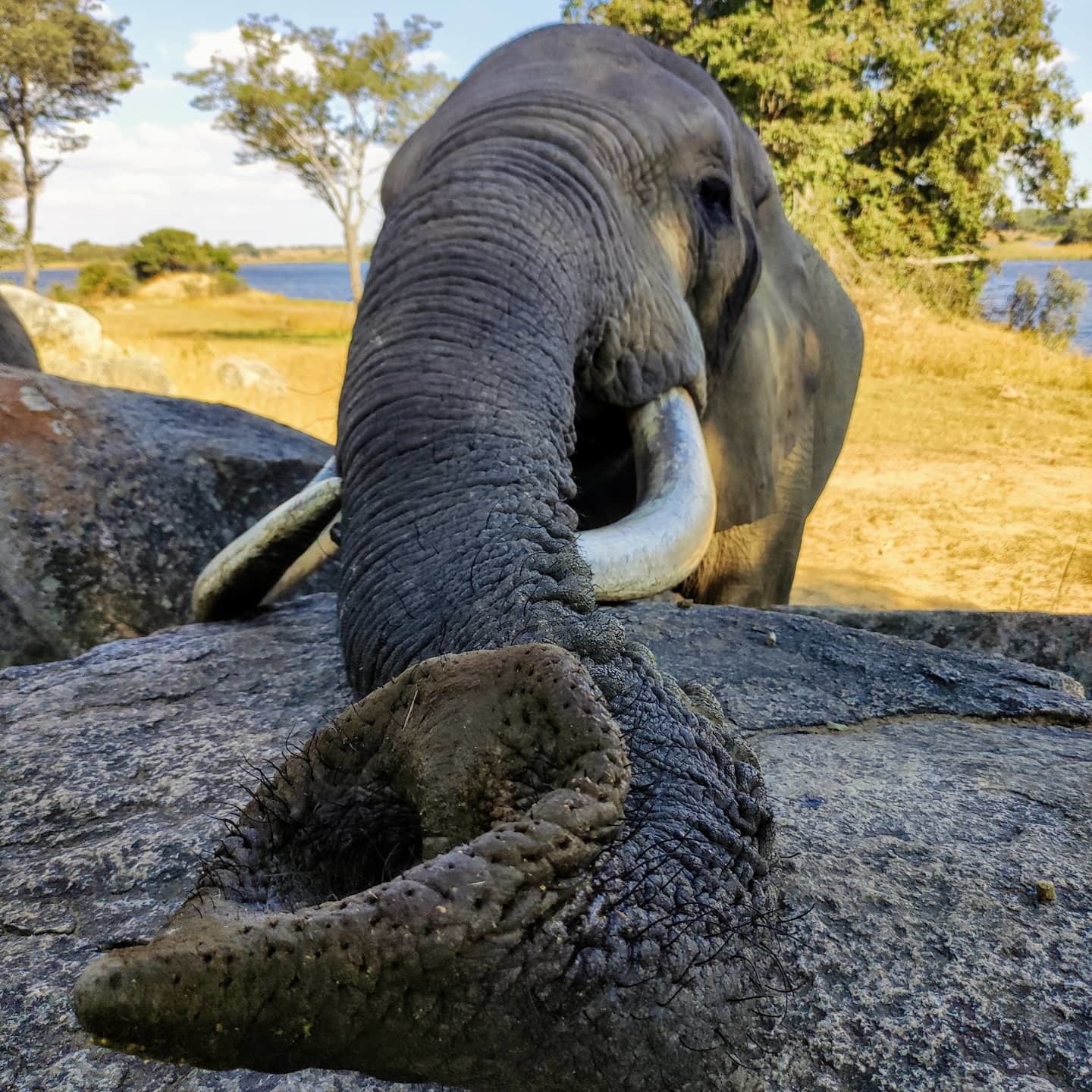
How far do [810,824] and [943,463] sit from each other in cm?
912

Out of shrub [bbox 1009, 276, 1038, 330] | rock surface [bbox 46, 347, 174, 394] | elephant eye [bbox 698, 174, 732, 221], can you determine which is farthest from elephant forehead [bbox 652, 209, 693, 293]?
shrub [bbox 1009, 276, 1038, 330]

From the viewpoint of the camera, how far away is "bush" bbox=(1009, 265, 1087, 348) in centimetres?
1889

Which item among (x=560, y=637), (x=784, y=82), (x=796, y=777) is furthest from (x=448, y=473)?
(x=784, y=82)

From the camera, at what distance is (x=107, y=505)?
3990mm

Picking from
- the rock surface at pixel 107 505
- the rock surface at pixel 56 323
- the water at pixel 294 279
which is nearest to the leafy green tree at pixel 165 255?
the water at pixel 294 279

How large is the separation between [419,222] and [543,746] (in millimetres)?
1833

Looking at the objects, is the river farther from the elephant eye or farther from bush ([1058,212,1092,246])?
the elephant eye

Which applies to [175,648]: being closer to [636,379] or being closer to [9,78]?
[636,379]

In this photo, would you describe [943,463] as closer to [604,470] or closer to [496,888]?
[604,470]

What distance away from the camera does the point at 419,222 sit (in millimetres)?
2564

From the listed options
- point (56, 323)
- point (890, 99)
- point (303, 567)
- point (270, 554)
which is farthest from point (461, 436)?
point (890, 99)

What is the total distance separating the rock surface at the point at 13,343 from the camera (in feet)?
20.3

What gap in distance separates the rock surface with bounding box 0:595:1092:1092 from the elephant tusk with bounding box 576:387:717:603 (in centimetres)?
30

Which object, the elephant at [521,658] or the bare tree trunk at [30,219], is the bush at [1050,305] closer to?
the elephant at [521,658]
